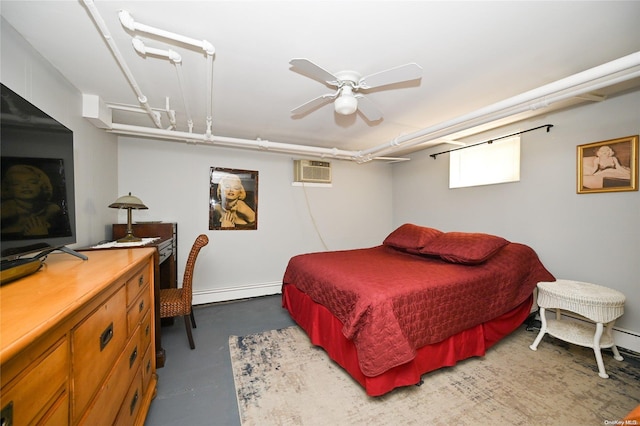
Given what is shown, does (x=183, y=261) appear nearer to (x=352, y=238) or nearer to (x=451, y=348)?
(x=352, y=238)

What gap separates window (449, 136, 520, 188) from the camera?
3.11 m

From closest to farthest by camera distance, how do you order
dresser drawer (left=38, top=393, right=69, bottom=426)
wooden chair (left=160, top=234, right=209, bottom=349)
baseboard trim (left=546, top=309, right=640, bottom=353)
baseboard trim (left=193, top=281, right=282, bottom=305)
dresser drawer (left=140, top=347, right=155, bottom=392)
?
dresser drawer (left=38, top=393, right=69, bottom=426) → dresser drawer (left=140, top=347, right=155, bottom=392) → baseboard trim (left=546, top=309, right=640, bottom=353) → wooden chair (left=160, top=234, right=209, bottom=349) → baseboard trim (left=193, top=281, right=282, bottom=305)

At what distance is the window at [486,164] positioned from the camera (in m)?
3.11

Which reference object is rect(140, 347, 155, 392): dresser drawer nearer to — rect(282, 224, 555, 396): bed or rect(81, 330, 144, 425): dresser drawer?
rect(81, 330, 144, 425): dresser drawer

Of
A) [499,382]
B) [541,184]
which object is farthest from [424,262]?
[541,184]

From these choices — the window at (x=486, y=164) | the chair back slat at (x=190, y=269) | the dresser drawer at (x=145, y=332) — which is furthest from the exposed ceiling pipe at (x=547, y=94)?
the dresser drawer at (x=145, y=332)

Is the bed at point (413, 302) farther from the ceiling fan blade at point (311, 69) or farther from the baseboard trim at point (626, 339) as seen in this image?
the ceiling fan blade at point (311, 69)

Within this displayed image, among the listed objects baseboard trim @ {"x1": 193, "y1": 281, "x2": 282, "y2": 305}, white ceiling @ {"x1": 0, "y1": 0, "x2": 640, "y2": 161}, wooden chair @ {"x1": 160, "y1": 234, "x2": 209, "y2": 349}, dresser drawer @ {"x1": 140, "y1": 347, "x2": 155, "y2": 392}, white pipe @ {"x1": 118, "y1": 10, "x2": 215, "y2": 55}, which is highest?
white ceiling @ {"x1": 0, "y1": 0, "x2": 640, "y2": 161}

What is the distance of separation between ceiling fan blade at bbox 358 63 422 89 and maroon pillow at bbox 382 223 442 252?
6.67 ft

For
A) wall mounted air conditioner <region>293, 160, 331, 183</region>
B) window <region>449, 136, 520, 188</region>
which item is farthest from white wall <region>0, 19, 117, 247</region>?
window <region>449, 136, 520, 188</region>

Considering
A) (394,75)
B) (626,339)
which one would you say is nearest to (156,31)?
(394,75)

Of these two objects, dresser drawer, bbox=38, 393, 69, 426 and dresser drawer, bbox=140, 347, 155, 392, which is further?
dresser drawer, bbox=140, 347, 155, 392

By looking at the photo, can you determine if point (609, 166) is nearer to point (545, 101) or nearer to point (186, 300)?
point (545, 101)

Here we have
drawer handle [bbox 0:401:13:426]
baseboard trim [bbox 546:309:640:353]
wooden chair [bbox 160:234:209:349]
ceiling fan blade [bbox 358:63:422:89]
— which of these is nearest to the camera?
drawer handle [bbox 0:401:13:426]
